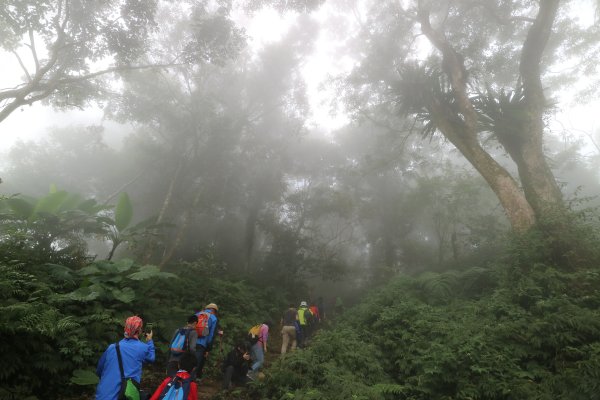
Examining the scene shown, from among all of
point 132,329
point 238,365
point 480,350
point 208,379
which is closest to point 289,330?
point 208,379

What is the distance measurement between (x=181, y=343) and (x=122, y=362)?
1260 mm

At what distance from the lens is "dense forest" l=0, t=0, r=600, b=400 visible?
436cm

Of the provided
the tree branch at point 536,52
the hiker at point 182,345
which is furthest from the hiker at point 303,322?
the tree branch at point 536,52

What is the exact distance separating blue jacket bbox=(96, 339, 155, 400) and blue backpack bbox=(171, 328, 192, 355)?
1036 mm

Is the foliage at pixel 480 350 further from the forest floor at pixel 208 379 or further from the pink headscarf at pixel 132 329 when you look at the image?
the pink headscarf at pixel 132 329

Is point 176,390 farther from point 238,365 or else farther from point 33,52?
point 33,52

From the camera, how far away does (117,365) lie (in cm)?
310

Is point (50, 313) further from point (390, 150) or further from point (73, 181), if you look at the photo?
point (73, 181)

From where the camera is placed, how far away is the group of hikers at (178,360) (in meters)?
3.07

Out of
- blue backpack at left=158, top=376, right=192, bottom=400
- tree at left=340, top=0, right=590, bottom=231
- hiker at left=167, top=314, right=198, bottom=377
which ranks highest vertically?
tree at left=340, top=0, right=590, bottom=231

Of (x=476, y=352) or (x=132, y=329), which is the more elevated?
(x=132, y=329)

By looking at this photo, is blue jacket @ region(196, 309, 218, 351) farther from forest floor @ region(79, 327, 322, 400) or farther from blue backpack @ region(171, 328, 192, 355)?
forest floor @ region(79, 327, 322, 400)

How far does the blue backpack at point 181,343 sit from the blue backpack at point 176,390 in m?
1.07

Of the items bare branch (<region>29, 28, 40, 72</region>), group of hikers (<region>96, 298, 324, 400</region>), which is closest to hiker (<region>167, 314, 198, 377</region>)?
group of hikers (<region>96, 298, 324, 400</region>)
